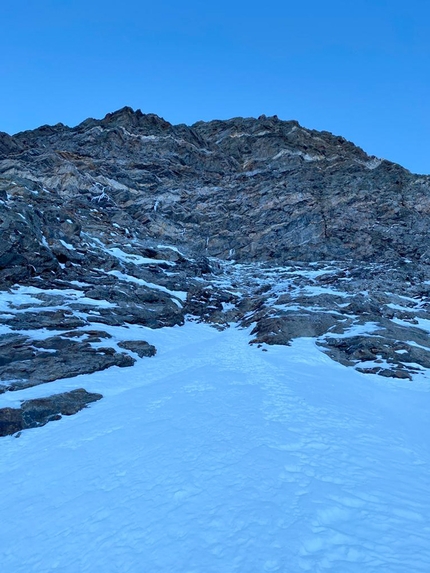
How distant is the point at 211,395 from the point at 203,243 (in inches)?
1727

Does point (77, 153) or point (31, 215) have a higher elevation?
point (77, 153)

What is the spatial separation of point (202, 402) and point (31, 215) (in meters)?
25.2

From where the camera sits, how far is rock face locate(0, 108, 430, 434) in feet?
65.6

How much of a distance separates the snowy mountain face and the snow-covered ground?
4 cm

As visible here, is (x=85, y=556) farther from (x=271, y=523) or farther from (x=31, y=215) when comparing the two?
(x=31, y=215)

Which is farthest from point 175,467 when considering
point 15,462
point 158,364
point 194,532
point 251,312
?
point 251,312

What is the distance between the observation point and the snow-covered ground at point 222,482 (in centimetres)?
518

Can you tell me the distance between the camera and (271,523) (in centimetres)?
564

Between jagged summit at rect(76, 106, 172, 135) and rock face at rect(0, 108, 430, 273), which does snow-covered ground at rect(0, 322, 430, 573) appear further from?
jagged summit at rect(76, 106, 172, 135)

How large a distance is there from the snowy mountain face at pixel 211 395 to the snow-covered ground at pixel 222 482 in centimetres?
4

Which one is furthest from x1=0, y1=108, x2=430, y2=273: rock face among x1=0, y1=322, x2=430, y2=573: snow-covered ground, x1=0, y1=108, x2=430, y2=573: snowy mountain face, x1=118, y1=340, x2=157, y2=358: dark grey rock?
x1=0, y1=322, x2=430, y2=573: snow-covered ground

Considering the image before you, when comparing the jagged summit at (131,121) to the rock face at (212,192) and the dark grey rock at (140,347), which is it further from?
the dark grey rock at (140,347)

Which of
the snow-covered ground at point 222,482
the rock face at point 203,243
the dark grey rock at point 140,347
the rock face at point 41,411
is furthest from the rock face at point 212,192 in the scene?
the snow-covered ground at point 222,482

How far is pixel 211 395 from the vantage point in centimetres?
1295
